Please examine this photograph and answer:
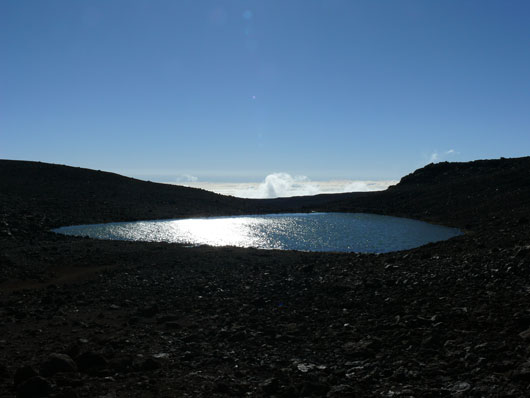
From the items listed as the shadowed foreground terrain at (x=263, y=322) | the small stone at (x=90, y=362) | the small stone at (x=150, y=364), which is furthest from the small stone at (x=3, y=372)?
the small stone at (x=150, y=364)

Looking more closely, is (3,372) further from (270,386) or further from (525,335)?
(525,335)

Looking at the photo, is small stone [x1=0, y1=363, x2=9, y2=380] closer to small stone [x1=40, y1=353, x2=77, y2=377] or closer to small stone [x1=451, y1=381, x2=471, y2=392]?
small stone [x1=40, y1=353, x2=77, y2=377]

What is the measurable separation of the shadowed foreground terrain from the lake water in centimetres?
→ 714

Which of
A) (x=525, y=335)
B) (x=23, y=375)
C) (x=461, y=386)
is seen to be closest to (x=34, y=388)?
(x=23, y=375)

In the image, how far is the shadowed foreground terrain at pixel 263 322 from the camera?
786cm

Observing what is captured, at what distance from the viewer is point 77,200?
195 ft

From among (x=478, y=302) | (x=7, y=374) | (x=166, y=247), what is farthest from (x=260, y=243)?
(x=7, y=374)

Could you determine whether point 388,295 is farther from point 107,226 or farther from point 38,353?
point 107,226

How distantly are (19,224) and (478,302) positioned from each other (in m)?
39.3

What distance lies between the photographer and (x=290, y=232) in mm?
42969

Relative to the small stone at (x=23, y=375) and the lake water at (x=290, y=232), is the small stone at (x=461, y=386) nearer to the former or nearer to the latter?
the small stone at (x=23, y=375)

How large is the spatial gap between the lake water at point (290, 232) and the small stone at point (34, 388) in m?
25.6

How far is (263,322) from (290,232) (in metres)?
30.8

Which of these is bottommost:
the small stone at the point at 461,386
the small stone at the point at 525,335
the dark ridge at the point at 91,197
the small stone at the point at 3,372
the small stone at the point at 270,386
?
the small stone at the point at 3,372
